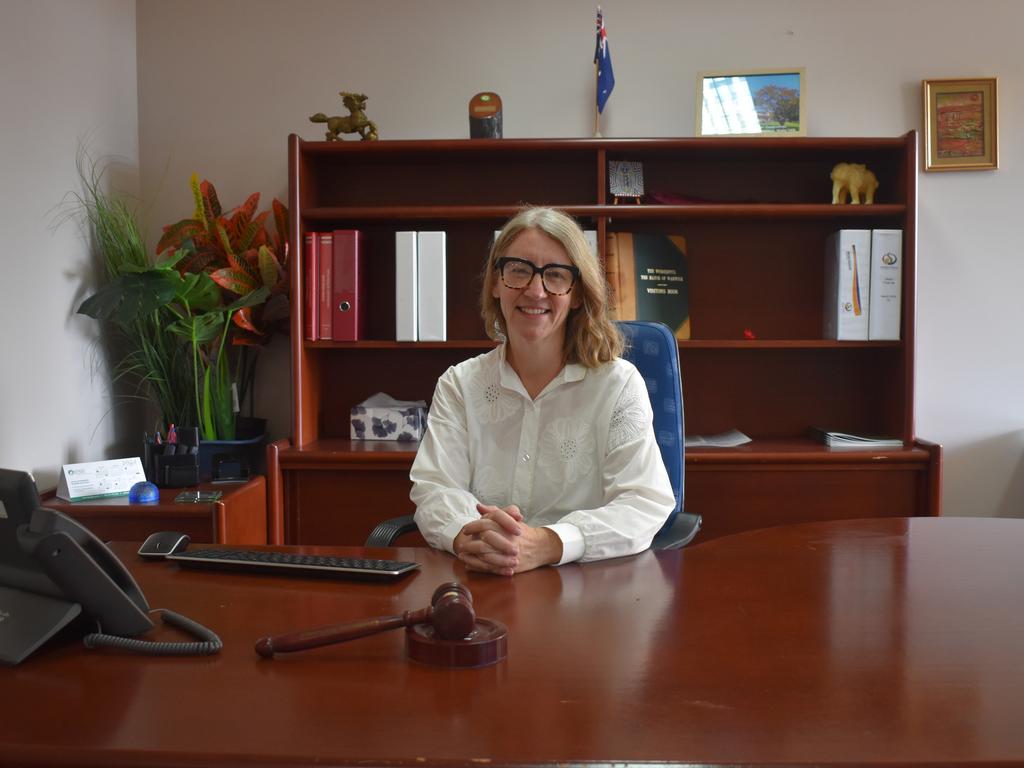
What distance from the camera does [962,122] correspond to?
2.97m

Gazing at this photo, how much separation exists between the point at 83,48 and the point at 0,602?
227 cm

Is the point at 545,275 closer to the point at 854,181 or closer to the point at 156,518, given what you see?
the point at 156,518

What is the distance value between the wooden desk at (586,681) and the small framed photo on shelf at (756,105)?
6.63 feet

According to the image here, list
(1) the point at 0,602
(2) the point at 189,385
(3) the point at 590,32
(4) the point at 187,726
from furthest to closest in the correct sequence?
(3) the point at 590,32, (2) the point at 189,385, (1) the point at 0,602, (4) the point at 187,726

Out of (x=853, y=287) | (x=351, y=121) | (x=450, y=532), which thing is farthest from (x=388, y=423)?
(x=853, y=287)

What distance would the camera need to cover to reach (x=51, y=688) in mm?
851

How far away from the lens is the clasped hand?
129 cm

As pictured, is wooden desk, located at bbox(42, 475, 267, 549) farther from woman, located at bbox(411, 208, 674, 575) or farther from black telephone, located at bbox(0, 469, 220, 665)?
black telephone, located at bbox(0, 469, 220, 665)

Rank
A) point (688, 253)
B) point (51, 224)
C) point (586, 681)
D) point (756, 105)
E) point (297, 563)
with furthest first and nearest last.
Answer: point (688, 253)
point (756, 105)
point (51, 224)
point (297, 563)
point (586, 681)

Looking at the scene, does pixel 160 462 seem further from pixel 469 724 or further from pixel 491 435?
pixel 469 724

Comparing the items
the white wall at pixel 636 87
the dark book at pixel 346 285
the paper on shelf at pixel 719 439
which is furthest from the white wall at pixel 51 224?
the paper on shelf at pixel 719 439

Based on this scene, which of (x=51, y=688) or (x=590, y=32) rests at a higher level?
(x=590, y=32)

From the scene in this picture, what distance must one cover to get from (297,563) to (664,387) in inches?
39.0

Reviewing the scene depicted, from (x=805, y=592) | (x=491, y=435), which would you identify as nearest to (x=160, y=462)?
(x=491, y=435)
